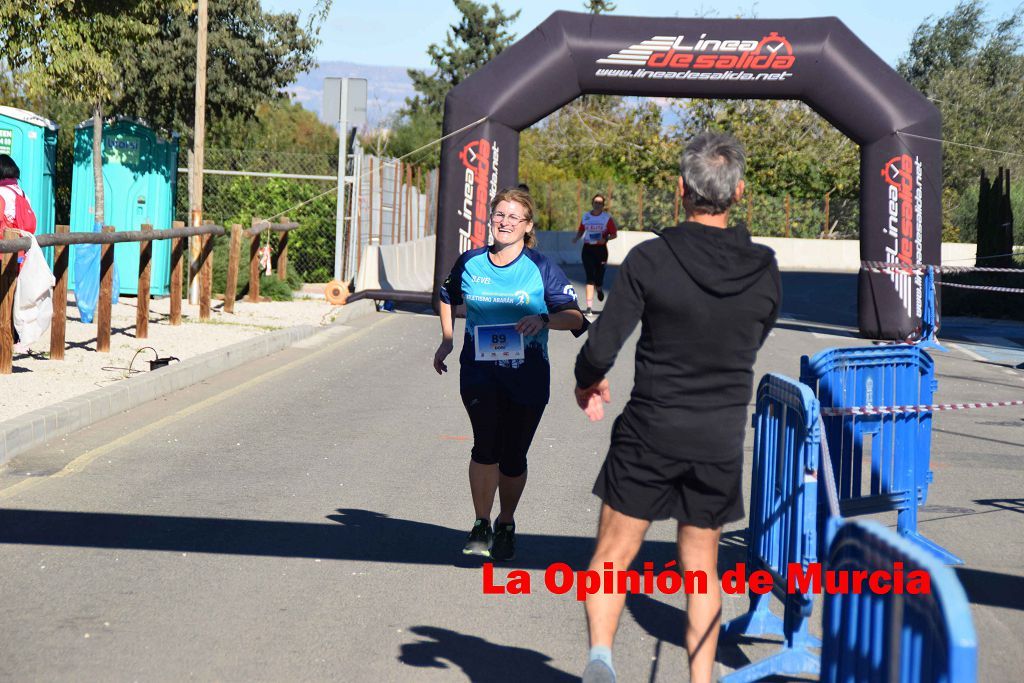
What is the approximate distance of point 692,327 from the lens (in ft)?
12.9

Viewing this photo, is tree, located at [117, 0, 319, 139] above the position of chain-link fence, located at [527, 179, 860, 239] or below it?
above

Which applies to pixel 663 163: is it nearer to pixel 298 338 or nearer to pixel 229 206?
pixel 229 206

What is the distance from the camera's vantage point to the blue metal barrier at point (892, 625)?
242cm

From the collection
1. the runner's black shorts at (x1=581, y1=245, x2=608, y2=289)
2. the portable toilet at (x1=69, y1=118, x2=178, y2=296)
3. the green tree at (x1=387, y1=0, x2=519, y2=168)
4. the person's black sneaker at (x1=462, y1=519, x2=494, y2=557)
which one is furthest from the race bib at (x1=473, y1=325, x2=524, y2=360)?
the green tree at (x1=387, y1=0, x2=519, y2=168)

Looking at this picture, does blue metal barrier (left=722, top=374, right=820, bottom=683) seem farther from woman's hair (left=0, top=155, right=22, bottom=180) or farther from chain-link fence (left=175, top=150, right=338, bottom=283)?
chain-link fence (left=175, top=150, right=338, bottom=283)

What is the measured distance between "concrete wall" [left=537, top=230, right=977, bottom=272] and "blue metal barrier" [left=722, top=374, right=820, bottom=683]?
40.0 meters

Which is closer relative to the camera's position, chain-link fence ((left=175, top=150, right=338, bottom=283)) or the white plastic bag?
the white plastic bag

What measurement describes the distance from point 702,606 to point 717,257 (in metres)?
1.07

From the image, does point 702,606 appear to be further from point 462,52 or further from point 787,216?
point 462,52

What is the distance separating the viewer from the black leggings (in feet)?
19.9

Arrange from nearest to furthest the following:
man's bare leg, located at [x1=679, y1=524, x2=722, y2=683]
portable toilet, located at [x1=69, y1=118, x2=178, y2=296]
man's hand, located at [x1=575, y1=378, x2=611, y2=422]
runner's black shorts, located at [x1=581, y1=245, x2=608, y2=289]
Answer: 1. man's bare leg, located at [x1=679, y1=524, x2=722, y2=683]
2. man's hand, located at [x1=575, y1=378, x2=611, y2=422]
3. portable toilet, located at [x1=69, y1=118, x2=178, y2=296]
4. runner's black shorts, located at [x1=581, y1=245, x2=608, y2=289]

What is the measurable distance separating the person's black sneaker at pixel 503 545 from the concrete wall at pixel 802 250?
1536 inches

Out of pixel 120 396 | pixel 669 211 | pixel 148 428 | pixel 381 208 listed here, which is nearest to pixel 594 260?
pixel 381 208

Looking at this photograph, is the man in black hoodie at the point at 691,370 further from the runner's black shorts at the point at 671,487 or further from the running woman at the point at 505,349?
the running woman at the point at 505,349
